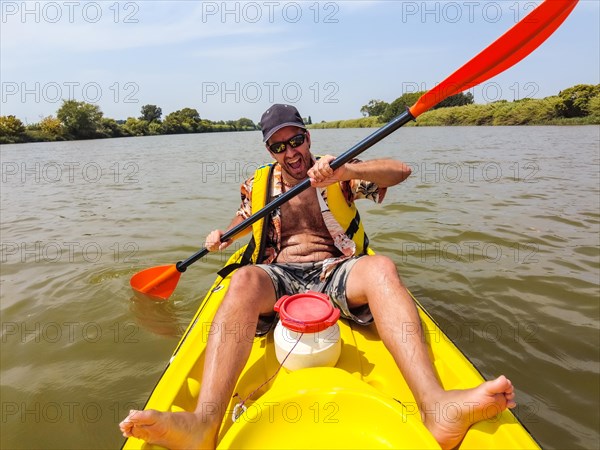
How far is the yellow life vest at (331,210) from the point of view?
7.97 ft

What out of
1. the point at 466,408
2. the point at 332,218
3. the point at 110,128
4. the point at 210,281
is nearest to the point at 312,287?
the point at 332,218

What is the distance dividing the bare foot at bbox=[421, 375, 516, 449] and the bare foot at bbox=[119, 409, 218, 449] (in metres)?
0.82

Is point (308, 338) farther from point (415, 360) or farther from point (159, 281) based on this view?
point (159, 281)

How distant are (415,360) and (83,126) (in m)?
40.1

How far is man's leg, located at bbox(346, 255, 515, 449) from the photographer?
4.34 ft

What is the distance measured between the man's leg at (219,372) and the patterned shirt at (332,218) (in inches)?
17.6

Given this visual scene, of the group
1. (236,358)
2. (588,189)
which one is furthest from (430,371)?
(588,189)

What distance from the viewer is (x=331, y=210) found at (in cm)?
243

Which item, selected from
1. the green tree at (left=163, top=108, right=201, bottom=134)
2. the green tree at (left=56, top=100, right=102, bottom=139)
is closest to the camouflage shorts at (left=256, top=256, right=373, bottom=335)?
the green tree at (left=56, top=100, right=102, bottom=139)

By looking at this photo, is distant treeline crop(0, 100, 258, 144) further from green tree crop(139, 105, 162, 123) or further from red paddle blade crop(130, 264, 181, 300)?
red paddle blade crop(130, 264, 181, 300)

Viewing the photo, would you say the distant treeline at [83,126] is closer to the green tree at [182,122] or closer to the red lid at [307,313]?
the green tree at [182,122]

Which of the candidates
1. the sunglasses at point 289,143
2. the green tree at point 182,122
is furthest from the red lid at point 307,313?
the green tree at point 182,122

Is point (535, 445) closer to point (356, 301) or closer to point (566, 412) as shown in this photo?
point (356, 301)

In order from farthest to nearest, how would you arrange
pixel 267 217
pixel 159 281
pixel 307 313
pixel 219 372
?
pixel 159 281 < pixel 267 217 < pixel 307 313 < pixel 219 372
